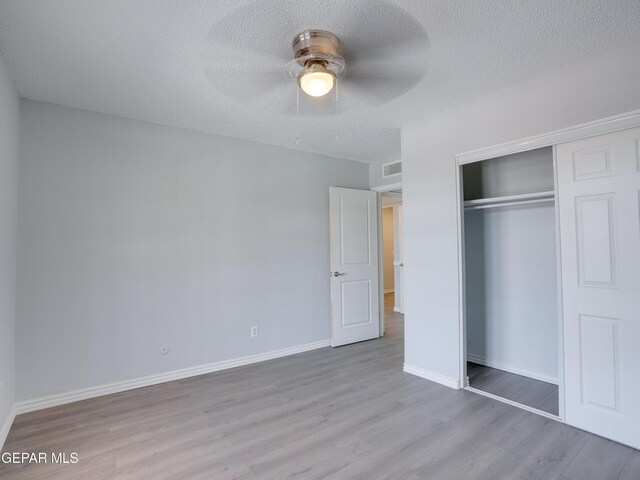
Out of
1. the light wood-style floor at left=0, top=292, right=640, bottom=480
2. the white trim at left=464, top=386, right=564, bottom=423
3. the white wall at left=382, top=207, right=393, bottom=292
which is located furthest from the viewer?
the white wall at left=382, top=207, right=393, bottom=292

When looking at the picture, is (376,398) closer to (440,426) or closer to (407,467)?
(440,426)

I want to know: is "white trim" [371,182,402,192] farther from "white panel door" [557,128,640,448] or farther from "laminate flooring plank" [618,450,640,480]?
"laminate flooring plank" [618,450,640,480]

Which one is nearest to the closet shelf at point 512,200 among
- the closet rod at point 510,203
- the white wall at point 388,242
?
the closet rod at point 510,203

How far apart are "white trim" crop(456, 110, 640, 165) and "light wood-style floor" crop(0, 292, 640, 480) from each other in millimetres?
2036

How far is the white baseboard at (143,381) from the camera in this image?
2723 mm

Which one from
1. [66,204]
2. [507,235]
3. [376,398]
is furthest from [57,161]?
[507,235]

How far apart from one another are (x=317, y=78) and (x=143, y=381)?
310 centimetres

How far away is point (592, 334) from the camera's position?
227cm

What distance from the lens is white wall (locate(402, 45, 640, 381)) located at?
223cm

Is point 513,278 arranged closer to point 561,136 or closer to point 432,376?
point 432,376

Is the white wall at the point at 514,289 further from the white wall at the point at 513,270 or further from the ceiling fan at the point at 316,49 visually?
the ceiling fan at the point at 316,49

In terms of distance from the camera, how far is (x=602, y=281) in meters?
2.23

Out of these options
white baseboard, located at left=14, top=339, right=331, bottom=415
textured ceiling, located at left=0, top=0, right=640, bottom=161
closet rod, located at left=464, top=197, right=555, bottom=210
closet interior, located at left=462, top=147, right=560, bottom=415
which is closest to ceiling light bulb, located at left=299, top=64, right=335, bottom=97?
textured ceiling, located at left=0, top=0, right=640, bottom=161

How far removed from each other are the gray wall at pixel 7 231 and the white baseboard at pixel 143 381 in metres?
0.22
